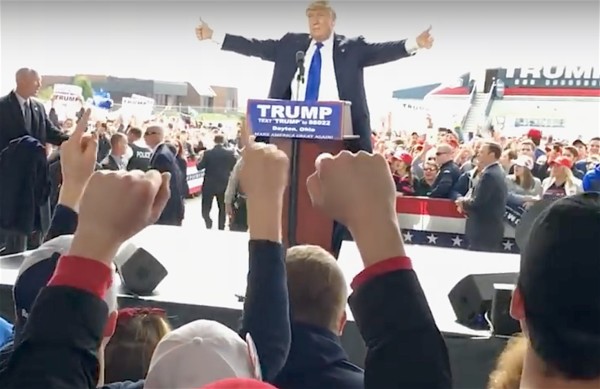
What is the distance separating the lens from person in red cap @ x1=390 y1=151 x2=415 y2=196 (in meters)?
5.18

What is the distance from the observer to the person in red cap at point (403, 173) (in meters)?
5.18

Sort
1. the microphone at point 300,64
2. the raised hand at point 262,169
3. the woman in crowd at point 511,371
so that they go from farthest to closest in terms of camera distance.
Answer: the microphone at point 300,64
the woman in crowd at point 511,371
the raised hand at point 262,169

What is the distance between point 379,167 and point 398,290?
89mm

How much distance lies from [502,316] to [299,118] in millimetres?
1127

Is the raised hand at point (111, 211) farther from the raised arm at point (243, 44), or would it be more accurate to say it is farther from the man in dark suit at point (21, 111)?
the man in dark suit at point (21, 111)

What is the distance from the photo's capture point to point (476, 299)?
2.19 meters

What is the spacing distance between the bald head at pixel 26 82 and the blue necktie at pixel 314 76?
1.40 meters

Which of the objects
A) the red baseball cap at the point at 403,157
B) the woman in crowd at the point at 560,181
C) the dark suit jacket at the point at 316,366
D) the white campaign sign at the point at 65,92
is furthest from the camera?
the white campaign sign at the point at 65,92

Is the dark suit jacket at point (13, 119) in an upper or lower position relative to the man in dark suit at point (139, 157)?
upper

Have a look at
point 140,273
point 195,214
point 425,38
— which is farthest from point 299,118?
point 195,214

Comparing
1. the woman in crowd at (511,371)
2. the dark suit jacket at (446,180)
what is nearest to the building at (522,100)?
the dark suit jacket at (446,180)

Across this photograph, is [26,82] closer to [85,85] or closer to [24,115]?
[24,115]

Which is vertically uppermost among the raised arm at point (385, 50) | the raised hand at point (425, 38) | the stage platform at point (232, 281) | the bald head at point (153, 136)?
the raised hand at point (425, 38)

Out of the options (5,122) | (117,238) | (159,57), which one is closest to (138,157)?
(5,122)
